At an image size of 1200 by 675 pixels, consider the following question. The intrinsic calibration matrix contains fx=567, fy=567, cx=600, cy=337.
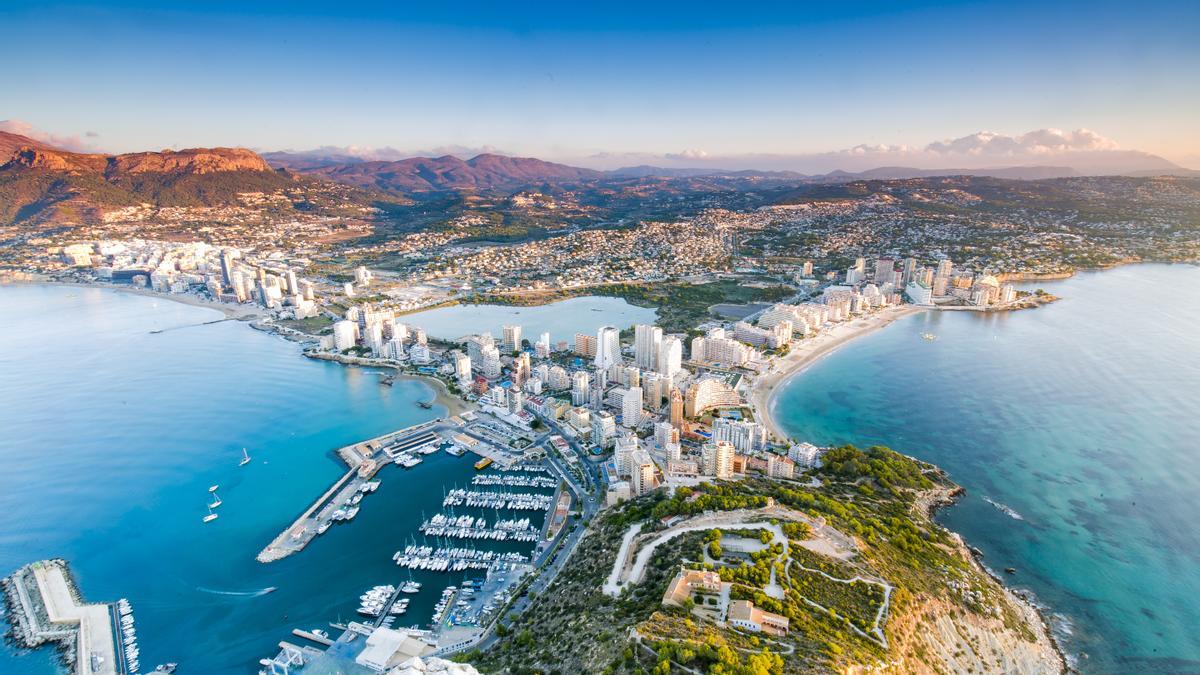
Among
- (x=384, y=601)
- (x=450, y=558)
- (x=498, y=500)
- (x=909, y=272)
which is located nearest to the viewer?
(x=384, y=601)

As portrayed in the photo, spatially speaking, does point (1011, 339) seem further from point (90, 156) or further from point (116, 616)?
point (90, 156)

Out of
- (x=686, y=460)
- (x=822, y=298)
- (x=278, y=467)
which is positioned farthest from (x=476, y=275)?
(x=686, y=460)

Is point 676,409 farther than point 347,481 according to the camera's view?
Yes

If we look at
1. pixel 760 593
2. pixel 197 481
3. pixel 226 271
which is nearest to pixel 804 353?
pixel 760 593

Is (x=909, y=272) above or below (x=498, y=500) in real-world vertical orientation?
above

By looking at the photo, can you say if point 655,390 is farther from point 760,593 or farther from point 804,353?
point 760,593

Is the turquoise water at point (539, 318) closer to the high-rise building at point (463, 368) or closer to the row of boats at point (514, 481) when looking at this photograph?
the high-rise building at point (463, 368)

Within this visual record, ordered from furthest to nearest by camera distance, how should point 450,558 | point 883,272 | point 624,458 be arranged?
point 883,272 < point 624,458 < point 450,558
